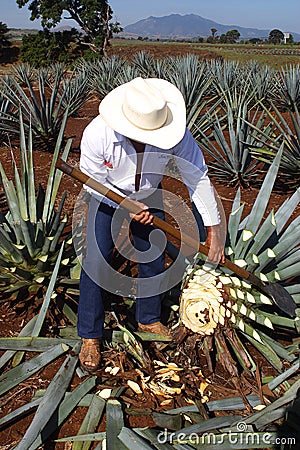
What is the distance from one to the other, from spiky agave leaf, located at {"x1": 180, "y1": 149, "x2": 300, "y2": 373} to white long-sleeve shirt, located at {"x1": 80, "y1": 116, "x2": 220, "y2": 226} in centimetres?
24

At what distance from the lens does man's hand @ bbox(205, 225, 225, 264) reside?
2199 millimetres

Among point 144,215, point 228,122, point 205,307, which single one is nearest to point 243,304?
point 205,307

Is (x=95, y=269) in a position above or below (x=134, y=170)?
below

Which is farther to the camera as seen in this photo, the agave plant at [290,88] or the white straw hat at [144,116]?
the agave plant at [290,88]

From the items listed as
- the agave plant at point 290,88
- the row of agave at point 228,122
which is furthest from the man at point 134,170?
the agave plant at point 290,88

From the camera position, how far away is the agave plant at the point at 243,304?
217 centimetres

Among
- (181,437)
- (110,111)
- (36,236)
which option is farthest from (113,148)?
(181,437)

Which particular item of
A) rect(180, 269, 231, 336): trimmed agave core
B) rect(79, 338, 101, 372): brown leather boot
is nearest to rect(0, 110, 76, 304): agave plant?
rect(79, 338, 101, 372): brown leather boot

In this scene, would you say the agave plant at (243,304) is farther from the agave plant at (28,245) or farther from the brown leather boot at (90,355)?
the agave plant at (28,245)

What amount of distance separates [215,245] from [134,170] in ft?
1.62

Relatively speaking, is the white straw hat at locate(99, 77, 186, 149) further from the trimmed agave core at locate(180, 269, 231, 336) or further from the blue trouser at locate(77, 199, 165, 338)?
the trimmed agave core at locate(180, 269, 231, 336)

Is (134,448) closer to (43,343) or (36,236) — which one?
(43,343)

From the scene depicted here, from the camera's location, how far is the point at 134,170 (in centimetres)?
221

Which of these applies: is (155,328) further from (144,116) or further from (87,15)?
(87,15)
